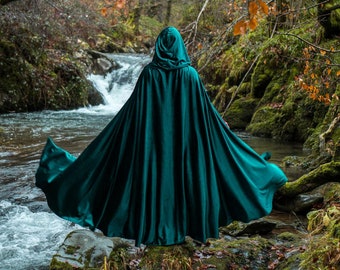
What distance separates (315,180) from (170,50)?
10.2 ft

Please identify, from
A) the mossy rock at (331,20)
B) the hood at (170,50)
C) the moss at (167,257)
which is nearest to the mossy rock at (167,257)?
the moss at (167,257)

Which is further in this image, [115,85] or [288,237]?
[115,85]

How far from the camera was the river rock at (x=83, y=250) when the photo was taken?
12.6 feet

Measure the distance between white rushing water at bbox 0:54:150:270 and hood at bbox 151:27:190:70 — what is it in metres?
2.23

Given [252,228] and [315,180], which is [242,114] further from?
[252,228]

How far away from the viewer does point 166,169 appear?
3.43 meters

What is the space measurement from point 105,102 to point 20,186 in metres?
12.8

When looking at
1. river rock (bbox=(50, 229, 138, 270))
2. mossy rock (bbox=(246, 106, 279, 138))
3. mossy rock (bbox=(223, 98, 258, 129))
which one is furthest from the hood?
mossy rock (bbox=(223, 98, 258, 129))

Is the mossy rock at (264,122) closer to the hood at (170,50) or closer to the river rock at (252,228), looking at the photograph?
the river rock at (252,228)

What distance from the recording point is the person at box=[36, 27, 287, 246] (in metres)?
3.43

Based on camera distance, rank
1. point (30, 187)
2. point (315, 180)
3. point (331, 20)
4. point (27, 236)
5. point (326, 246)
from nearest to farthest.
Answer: point (326, 246)
point (27, 236)
point (315, 180)
point (30, 187)
point (331, 20)

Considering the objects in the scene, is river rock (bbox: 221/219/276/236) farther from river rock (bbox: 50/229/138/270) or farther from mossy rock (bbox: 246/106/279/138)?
mossy rock (bbox: 246/106/279/138)

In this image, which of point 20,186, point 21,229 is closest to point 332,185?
point 21,229

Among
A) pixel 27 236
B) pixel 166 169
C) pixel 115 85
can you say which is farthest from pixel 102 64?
pixel 166 169
